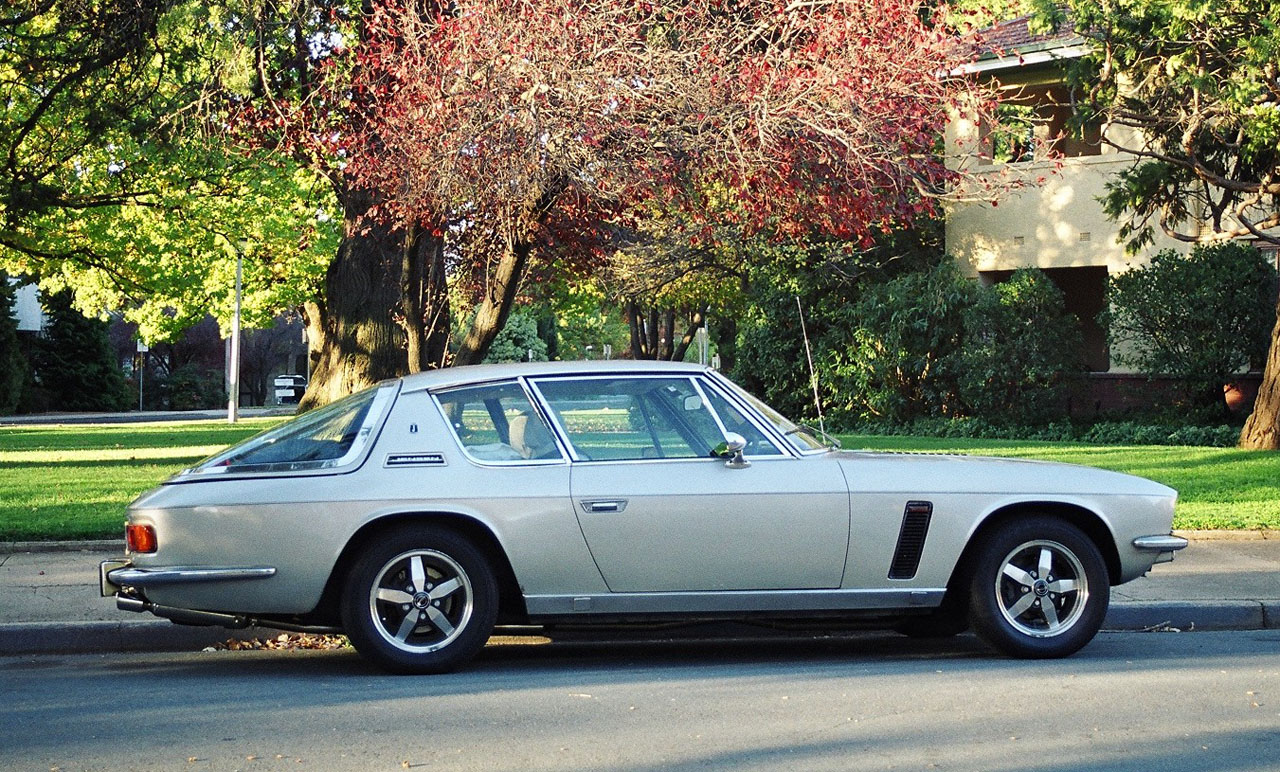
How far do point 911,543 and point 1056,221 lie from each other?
69.3 feet

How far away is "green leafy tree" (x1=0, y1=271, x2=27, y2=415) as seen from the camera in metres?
45.0

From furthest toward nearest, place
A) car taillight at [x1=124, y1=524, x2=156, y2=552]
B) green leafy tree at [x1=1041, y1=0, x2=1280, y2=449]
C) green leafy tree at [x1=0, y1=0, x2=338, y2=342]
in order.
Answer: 1. green leafy tree at [x1=1041, y1=0, x2=1280, y2=449]
2. green leafy tree at [x1=0, y1=0, x2=338, y2=342]
3. car taillight at [x1=124, y1=524, x2=156, y2=552]

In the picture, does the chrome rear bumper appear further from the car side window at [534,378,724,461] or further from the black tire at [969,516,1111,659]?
the car side window at [534,378,724,461]

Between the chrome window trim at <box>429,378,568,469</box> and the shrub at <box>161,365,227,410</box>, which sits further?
the shrub at <box>161,365,227,410</box>

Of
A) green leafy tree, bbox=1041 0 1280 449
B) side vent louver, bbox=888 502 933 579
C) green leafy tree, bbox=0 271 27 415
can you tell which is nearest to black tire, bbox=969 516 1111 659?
side vent louver, bbox=888 502 933 579

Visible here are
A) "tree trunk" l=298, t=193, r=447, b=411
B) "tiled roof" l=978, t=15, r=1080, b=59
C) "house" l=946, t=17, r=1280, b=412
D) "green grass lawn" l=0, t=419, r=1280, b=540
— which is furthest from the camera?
"house" l=946, t=17, r=1280, b=412

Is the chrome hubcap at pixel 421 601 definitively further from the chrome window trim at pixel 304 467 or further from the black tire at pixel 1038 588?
the black tire at pixel 1038 588

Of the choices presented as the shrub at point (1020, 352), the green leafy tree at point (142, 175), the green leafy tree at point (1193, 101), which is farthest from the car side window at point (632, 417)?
the shrub at point (1020, 352)


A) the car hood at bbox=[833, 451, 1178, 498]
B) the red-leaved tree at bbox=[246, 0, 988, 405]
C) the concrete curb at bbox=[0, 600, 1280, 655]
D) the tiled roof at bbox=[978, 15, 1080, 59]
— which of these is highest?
the tiled roof at bbox=[978, 15, 1080, 59]

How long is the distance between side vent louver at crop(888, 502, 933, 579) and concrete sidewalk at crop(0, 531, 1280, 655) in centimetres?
211

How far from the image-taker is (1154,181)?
21328mm

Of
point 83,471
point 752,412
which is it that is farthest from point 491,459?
point 83,471

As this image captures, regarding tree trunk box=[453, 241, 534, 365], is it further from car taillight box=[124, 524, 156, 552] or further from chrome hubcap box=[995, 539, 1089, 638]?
chrome hubcap box=[995, 539, 1089, 638]

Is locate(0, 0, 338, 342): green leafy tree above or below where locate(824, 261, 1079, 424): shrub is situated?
above
